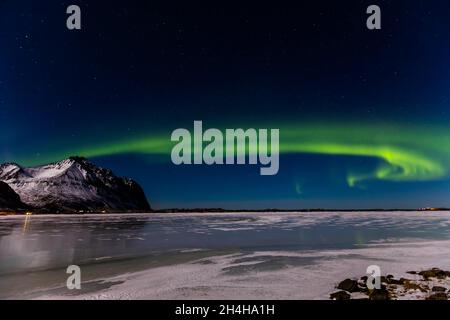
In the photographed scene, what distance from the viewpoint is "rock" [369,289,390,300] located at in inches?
405

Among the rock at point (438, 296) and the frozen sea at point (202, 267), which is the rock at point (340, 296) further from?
the rock at point (438, 296)

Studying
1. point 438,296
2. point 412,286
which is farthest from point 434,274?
point 438,296

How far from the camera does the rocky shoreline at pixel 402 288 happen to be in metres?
10.5

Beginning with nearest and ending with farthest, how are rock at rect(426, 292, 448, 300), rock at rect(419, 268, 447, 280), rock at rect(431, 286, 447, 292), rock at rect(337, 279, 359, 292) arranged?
rock at rect(426, 292, 448, 300) < rock at rect(431, 286, 447, 292) < rock at rect(337, 279, 359, 292) < rock at rect(419, 268, 447, 280)

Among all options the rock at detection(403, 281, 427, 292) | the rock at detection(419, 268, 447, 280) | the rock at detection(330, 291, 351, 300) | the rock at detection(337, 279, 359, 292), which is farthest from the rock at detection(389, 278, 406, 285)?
the rock at detection(330, 291, 351, 300)

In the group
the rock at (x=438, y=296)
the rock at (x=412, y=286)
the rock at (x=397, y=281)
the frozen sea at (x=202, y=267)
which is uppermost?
the rock at (x=438, y=296)

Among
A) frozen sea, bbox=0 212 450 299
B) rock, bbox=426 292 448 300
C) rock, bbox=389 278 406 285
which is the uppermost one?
rock, bbox=426 292 448 300

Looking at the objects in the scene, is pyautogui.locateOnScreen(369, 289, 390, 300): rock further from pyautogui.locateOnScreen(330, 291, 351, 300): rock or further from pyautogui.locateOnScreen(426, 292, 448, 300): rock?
pyautogui.locateOnScreen(426, 292, 448, 300): rock

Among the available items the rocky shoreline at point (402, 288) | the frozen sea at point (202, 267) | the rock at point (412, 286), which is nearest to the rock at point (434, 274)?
the rocky shoreline at point (402, 288)

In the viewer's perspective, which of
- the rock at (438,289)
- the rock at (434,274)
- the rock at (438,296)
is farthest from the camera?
the rock at (434,274)

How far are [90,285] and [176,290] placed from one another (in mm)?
2831

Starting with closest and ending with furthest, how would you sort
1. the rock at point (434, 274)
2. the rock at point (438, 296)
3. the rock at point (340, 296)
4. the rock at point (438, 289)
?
the rock at point (438, 296) < the rock at point (340, 296) < the rock at point (438, 289) < the rock at point (434, 274)
